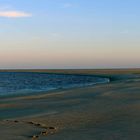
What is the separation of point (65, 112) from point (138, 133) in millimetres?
7259

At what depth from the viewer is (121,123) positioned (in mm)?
15820

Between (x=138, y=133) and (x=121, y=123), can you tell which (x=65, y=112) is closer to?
(x=121, y=123)

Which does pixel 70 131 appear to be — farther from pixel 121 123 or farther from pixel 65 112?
pixel 65 112

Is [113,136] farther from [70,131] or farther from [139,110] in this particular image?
[139,110]

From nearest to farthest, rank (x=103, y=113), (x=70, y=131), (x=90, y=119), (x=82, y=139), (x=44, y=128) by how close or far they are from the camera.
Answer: (x=82, y=139)
(x=70, y=131)
(x=44, y=128)
(x=90, y=119)
(x=103, y=113)

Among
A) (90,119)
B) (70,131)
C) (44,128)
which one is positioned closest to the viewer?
(70,131)

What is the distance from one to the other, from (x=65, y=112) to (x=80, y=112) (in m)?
0.82

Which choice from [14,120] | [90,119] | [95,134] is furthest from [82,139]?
[14,120]

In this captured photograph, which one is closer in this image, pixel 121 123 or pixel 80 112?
pixel 121 123

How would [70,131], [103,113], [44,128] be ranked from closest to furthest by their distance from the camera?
1. [70,131]
2. [44,128]
3. [103,113]

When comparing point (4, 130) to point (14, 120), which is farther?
point (14, 120)

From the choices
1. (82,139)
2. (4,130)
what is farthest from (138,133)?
(4,130)

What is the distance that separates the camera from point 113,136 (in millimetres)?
13188

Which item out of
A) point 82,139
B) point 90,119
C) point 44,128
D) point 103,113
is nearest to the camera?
point 82,139
